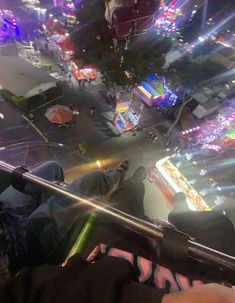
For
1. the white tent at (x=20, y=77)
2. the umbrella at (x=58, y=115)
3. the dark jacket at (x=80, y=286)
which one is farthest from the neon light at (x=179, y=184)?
the dark jacket at (x=80, y=286)

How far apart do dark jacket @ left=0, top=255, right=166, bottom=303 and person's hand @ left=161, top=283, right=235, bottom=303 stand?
0.13 metres

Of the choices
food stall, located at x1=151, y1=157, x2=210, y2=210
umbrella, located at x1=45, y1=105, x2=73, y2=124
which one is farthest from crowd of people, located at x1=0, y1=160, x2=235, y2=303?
umbrella, located at x1=45, y1=105, x2=73, y2=124

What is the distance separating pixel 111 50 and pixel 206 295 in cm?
1293

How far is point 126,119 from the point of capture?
15711 millimetres

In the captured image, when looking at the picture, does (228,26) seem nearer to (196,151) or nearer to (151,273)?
(196,151)

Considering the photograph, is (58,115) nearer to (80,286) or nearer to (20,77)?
(20,77)

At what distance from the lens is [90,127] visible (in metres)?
15.7

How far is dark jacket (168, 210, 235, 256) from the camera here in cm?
275

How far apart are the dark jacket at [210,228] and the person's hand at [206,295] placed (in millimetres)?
1728

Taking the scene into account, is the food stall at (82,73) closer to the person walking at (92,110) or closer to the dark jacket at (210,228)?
the person walking at (92,110)

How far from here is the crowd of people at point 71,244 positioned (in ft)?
4.24

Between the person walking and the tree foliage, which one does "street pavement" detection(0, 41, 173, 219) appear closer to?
the person walking

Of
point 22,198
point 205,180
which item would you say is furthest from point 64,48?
point 22,198

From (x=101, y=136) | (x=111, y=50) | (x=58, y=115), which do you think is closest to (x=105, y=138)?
(x=101, y=136)
